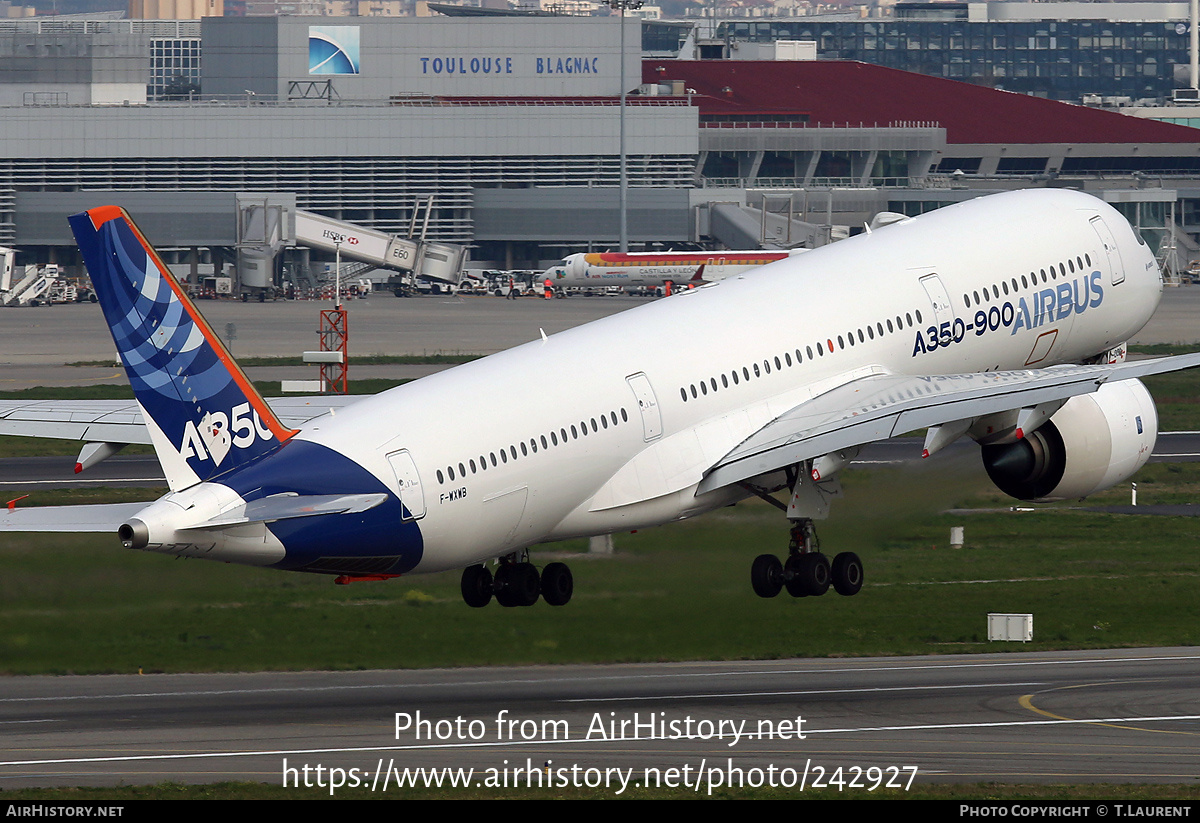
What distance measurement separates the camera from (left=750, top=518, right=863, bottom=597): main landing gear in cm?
4281

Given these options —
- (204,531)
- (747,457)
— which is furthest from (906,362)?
(204,531)

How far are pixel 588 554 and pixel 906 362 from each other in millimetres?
9017

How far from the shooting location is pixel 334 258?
166750 millimetres

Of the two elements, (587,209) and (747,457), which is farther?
(587,209)

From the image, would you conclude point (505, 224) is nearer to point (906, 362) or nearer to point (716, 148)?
point (716, 148)

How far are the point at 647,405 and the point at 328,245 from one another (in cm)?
12532

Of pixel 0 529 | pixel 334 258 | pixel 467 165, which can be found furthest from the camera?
pixel 467 165

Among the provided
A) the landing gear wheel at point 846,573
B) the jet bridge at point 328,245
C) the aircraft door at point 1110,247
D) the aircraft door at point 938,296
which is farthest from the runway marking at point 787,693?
the jet bridge at point 328,245

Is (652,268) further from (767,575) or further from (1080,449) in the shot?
(767,575)

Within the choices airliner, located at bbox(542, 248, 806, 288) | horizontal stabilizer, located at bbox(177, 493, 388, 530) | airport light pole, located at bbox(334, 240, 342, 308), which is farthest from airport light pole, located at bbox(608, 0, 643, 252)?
horizontal stabilizer, located at bbox(177, 493, 388, 530)

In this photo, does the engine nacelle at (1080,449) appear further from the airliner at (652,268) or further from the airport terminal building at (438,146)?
the airport terminal building at (438,146)

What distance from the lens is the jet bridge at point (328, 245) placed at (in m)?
157

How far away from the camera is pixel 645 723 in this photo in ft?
136

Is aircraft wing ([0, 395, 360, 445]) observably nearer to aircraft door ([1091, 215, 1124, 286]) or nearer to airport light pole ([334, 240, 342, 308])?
aircraft door ([1091, 215, 1124, 286])
